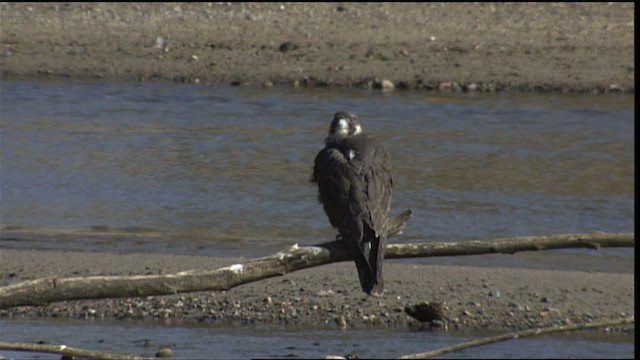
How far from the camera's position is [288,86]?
Result: 16.1 m

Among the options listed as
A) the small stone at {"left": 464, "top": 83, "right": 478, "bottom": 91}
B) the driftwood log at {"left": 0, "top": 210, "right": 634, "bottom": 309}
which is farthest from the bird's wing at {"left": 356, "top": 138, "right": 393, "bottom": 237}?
the small stone at {"left": 464, "top": 83, "right": 478, "bottom": 91}

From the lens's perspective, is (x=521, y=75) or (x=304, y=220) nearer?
(x=304, y=220)

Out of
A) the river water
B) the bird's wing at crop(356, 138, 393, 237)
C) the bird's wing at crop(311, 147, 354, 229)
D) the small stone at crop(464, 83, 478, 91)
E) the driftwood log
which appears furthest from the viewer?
the small stone at crop(464, 83, 478, 91)

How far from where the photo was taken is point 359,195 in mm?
6008

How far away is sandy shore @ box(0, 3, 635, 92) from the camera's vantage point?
16.1 m

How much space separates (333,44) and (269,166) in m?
5.39

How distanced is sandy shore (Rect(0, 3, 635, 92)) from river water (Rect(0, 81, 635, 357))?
434 millimetres

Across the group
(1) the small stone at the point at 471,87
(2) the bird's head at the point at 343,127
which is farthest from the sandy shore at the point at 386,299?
(1) the small stone at the point at 471,87

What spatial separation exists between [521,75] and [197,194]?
6.24m

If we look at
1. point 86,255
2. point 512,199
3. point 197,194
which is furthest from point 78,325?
point 512,199

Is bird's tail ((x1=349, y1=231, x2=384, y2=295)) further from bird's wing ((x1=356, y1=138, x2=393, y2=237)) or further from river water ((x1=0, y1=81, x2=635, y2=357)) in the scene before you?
river water ((x1=0, y1=81, x2=635, y2=357))

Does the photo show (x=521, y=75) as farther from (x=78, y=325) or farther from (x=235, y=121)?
(x=78, y=325)

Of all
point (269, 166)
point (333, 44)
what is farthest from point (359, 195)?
point (333, 44)

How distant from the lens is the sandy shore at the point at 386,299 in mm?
7297
